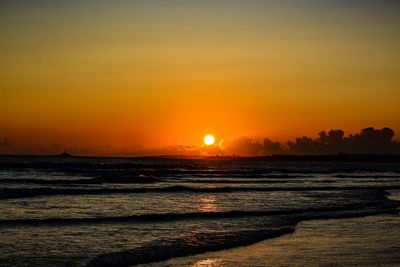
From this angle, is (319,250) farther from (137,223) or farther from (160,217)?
(160,217)

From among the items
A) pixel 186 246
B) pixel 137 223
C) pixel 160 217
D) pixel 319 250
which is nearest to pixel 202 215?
pixel 160 217

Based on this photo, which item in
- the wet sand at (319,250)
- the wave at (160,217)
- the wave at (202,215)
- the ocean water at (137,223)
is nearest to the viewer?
the wet sand at (319,250)

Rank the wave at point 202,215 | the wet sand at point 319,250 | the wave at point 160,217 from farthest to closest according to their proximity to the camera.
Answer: the wave at point 202,215, the wave at point 160,217, the wet sand at point 319,250

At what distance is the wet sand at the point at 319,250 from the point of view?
50.7ft

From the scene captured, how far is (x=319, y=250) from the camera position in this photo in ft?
56.4

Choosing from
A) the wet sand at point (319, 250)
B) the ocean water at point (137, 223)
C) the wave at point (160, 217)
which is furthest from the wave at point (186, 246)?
the wave at point (160, 217)

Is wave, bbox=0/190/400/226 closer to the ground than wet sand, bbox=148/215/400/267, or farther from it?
farther from it

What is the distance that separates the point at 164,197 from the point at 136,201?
3.75 metres

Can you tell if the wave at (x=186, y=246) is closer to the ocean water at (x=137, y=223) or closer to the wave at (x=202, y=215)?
the ocean water at (x=137, y=223)

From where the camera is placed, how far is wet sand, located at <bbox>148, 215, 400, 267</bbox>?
1545 centimetres

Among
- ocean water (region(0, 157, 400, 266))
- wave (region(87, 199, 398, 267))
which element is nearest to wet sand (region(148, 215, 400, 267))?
wave (region(87, 199, 398, 267))

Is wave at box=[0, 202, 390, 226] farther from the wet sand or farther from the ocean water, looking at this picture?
the wet sand

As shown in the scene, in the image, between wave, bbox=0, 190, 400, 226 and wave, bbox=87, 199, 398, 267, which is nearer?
wave, bbox=87, 199, 398, 267

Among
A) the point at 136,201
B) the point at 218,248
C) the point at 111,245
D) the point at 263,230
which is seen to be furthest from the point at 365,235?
the point at 136,201
